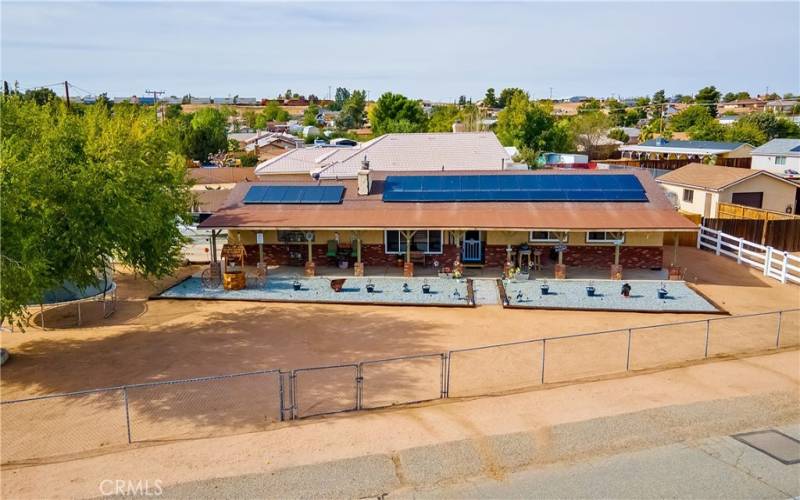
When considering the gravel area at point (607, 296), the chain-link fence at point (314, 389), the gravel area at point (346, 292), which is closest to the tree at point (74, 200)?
the chain-link fence at point (314, 389)

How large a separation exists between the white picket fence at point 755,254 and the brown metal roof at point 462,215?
4902mm

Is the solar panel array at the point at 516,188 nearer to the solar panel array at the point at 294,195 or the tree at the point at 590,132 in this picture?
the solar panel array at the point at 294,195

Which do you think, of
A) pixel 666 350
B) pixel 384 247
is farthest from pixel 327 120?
pixel 666 350

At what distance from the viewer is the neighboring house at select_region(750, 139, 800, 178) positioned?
58.1 m

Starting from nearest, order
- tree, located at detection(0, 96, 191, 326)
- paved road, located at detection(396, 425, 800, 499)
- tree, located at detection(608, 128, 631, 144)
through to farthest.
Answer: paved road, located at detection(396, 425, 800, 499) < tree, located at detection(0, 96, 191, 326) < tree, located at detection(608, 128, 631, 144)

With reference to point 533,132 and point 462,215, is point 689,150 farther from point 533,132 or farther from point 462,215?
point 462,215

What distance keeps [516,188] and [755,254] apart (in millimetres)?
11283

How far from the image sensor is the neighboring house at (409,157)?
39125mm

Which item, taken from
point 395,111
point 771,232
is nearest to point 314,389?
point 771,232

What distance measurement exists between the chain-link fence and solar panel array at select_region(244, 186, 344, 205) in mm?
13548

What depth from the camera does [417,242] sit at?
28.2 meters

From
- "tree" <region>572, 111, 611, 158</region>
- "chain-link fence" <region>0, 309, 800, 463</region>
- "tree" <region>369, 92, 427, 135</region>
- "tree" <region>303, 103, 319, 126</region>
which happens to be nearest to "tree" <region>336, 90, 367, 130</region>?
"tree" <region>303, 103, 319, 126</region>

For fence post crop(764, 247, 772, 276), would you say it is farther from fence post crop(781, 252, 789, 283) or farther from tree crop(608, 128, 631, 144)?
tree crop(608, 128, 631, 144)

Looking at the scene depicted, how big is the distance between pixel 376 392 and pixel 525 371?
4208 mm
